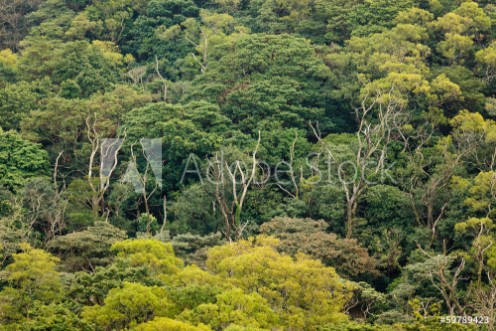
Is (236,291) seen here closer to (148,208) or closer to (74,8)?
(148,208)

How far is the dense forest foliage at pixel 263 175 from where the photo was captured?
2498 centimetres

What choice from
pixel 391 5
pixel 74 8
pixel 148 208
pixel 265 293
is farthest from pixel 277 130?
pixel 74 8

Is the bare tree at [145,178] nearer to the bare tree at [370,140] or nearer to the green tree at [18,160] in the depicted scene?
the green tree at [18,160]

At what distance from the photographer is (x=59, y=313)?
76.8 ft

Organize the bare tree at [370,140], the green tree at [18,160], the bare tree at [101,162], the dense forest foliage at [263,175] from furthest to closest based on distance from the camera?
the bare tree at [101,162] → the green tree at [18,160] → the bare tree at [370,140] → the dense forest foliage at [263,175]

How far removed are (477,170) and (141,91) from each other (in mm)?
14294

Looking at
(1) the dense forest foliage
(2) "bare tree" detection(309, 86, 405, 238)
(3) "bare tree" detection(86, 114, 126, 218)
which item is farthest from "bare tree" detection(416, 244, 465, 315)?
(3) "bare tree" detection(86, 114, 126, 218)

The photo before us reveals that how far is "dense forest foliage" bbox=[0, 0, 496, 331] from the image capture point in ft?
82.0

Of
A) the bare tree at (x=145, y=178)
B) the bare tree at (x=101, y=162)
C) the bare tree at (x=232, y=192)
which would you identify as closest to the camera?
the bare tree at (x=232, y=192)

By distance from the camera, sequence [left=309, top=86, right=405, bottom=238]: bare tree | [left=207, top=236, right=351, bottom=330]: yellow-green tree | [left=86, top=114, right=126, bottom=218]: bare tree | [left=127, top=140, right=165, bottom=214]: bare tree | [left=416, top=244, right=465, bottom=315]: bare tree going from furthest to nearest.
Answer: [left=127, top=140, right=165, bottom=214]: bare tree, [left=86, top=114, right=126, bottom=218]: bare tree, [left=309, top=86, right=405, bottom=238]: bare tree, [left=416, top=244, right=465, bottom=315]: bare tree, [left=207, top=236, right=351, bottom=330]: yellow-green tree

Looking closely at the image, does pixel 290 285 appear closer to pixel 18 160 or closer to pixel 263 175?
pixel 263 175

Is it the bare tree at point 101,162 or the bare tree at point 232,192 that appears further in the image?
the bare tree at point 101,162

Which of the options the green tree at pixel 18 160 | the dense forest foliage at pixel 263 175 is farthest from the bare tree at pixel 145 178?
the green tree at pixel 18 160

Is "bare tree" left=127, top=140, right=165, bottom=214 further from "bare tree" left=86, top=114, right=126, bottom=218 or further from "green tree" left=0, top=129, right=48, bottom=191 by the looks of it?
"green tree" left=0, top=129, right=48, bottom=191
